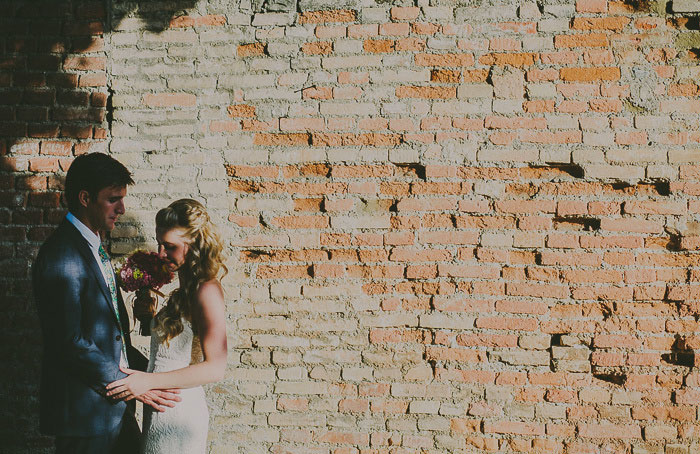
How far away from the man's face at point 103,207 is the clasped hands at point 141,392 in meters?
0.74

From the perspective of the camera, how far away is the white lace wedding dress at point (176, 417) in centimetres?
262

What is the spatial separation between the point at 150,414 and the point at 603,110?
3.02m

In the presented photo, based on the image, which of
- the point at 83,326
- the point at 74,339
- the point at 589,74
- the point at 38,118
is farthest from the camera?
the point at 38,118

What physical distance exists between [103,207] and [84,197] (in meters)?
0.10

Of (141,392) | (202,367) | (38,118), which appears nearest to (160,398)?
(141,392)

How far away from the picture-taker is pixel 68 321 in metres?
→ 2.48

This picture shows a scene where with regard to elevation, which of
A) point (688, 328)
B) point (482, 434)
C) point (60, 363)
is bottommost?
point (482, 434)

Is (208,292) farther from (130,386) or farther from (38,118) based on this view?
(38,118)

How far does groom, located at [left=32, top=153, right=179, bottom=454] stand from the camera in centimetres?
249

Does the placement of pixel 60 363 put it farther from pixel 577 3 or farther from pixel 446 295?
pixel 577 3

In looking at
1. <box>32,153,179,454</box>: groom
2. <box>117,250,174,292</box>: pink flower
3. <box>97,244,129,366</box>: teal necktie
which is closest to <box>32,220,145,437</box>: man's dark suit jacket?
<box>32,153,179,454</box>: groom

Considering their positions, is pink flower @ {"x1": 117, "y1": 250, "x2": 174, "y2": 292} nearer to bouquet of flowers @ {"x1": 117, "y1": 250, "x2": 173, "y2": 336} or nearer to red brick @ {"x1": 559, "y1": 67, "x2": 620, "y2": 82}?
bouquet of flowers @ {"x1": 117, "y1": 250, "x2": 173, "y2": 336}

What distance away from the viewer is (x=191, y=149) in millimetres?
3396

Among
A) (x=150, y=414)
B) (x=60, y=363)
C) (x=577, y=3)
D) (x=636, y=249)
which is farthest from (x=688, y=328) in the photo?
(x=60, y=363)
